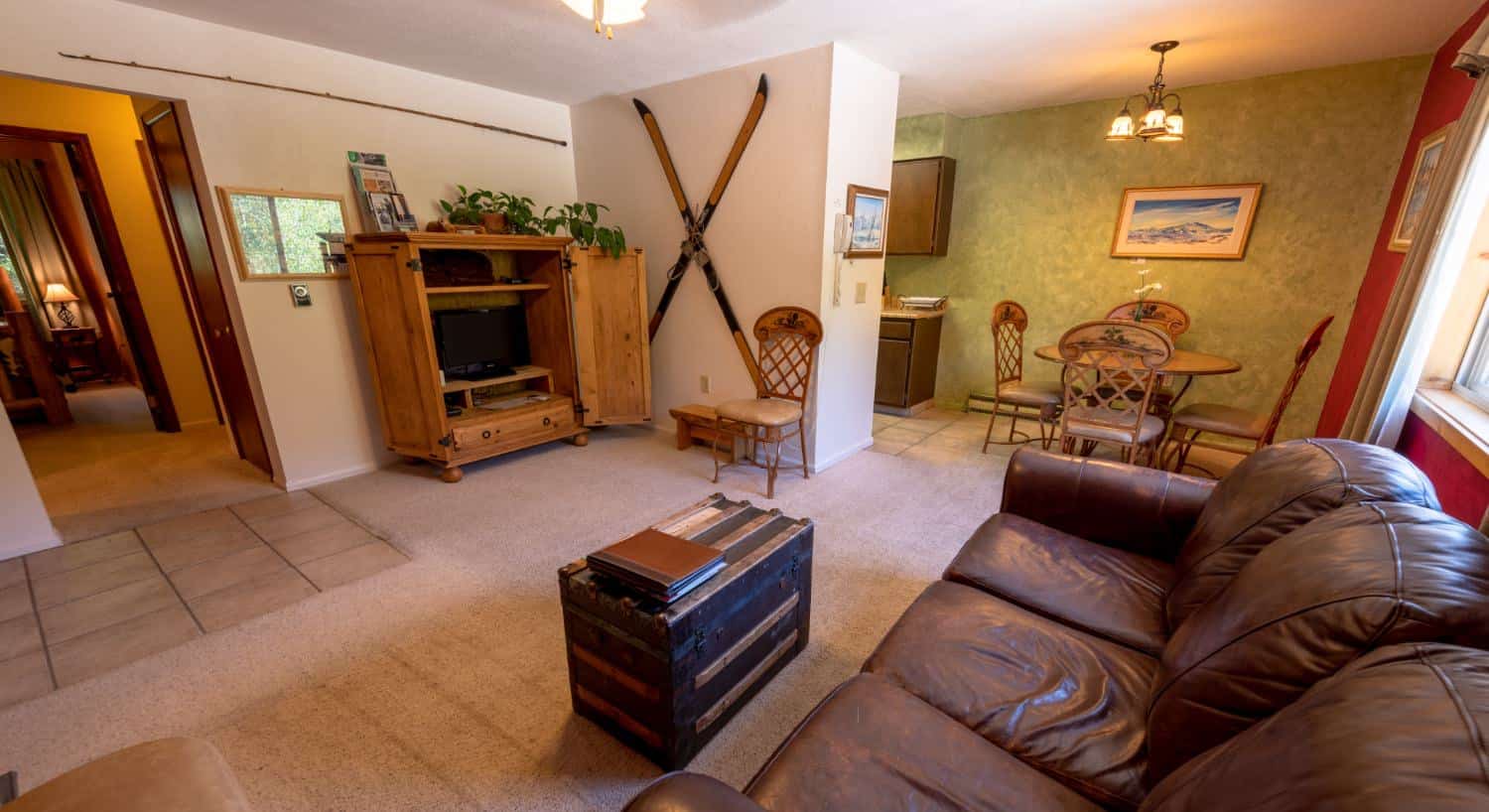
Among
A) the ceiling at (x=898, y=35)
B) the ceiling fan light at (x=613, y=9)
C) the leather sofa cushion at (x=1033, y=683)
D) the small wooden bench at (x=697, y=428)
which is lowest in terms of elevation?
the small wooden bench at (x=697, y=428)

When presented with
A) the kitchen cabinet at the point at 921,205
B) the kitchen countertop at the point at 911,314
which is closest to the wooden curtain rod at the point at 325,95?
the kitchen cabinet at the point at 921,205

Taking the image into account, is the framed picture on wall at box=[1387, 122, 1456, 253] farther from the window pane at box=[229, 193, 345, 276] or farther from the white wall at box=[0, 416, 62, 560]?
the white wall at box=[0, 416, 62, 560]

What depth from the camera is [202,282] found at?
3244 millimetres

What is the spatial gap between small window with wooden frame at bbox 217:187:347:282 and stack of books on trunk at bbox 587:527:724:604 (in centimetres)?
293

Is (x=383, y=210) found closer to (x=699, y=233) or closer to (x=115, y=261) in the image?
(x=699, y=233)

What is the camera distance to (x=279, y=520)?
2.87 meters

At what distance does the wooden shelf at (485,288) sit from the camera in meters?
3.24

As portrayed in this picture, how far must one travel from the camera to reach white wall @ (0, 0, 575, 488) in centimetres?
246

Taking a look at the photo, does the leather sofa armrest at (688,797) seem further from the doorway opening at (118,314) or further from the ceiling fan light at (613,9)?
the doorway opening at (118,314)

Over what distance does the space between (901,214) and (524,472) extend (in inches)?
144

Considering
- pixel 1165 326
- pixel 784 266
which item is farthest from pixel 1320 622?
pixel 1165 326

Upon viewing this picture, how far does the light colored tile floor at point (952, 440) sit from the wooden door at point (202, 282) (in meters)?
4.06

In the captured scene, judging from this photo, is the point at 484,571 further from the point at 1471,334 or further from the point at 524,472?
the point at 1471,334

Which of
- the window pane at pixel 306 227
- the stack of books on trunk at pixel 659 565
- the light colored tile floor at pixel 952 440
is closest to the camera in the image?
the stack of books on trunk at pixel 659 565
